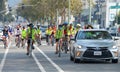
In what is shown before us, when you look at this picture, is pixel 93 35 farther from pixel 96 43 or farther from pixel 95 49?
pixel 95 49

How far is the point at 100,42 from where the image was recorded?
871 inches

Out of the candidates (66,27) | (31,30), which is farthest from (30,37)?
(66,27)

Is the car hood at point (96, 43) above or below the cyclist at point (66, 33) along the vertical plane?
above

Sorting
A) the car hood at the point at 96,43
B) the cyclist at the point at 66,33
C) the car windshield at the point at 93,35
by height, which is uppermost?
the car windshield at the point at 93,35

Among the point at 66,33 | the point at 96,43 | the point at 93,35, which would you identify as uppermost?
the point at 93,35

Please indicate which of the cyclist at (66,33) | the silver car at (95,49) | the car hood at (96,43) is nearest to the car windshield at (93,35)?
the silver car at (95,49)

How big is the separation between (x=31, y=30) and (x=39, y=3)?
225ft

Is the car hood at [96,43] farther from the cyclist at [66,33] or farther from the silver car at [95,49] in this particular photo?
the cyclist at [66,33]

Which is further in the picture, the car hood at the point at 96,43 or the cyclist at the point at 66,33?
the cyclist at the point at 66,33

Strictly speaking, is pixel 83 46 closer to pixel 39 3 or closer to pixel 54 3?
pixel 54 3

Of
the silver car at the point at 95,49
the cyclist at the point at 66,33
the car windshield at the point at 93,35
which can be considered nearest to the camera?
the silver car at the point at 95,49

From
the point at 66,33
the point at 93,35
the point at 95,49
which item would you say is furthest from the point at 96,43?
the point at 66,33

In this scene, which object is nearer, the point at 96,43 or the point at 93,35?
the point at 96,43

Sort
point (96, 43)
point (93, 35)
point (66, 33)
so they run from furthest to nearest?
point (66, 33) < point (93, 35) < point (96, 43)
